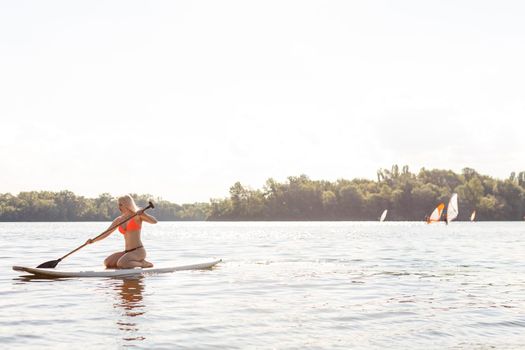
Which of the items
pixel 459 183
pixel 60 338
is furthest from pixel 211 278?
pixel 459 183

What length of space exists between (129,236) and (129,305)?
4.95 m

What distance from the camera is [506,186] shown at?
514ft

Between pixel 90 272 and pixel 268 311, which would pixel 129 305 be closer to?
pixel 268 311

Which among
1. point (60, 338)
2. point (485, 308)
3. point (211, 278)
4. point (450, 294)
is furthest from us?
point (211, 278)

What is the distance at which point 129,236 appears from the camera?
17.7 meters

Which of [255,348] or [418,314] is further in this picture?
[418,314]

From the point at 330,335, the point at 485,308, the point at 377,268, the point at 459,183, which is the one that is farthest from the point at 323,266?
the point at 459,183

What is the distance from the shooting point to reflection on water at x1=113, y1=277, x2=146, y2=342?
10.1 meters

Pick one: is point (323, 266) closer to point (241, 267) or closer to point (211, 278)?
point (241, 267)

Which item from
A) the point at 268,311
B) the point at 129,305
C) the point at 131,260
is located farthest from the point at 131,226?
the point at 268,311

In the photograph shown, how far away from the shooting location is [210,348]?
916cm

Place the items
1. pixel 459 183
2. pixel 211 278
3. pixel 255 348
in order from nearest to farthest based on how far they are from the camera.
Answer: pixel 255 348
pixel 211 278
pixel 459 183

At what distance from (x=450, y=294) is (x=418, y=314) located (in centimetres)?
330

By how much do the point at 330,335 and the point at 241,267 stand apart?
40.7 ft
